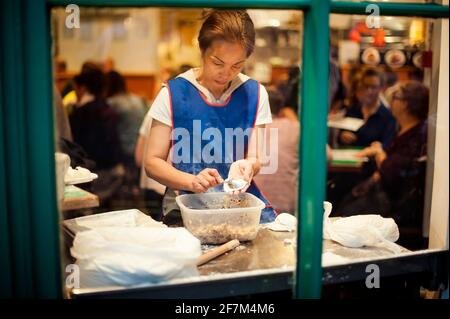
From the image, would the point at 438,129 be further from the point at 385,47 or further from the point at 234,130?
the point at 385,47

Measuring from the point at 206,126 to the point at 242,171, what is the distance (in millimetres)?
233

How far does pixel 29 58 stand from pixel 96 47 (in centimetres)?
764

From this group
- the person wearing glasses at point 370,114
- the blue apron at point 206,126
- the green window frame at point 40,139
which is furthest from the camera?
the person wearing glasses at point 370,114

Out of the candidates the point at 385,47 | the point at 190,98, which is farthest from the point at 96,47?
the point at 190,98

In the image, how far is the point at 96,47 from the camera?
28.4 ft

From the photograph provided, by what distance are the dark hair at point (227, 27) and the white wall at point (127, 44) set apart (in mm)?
6555

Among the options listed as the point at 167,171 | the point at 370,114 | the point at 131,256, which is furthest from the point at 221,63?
the point at 370,114

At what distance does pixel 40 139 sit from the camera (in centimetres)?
139

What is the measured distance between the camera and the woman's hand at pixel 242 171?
6.77 ft

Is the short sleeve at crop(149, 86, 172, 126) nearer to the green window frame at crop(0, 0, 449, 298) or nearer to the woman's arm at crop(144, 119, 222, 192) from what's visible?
the woman's arm at crop(144, 119, 222, 192)

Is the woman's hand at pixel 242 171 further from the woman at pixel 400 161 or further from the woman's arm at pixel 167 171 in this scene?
the woman at pixel 400 161

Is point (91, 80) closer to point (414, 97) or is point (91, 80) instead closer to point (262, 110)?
point (414, 97)

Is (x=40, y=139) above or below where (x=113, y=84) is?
below

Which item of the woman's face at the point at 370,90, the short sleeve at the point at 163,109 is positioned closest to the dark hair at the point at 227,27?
the short sleeve at the point at 163,109
